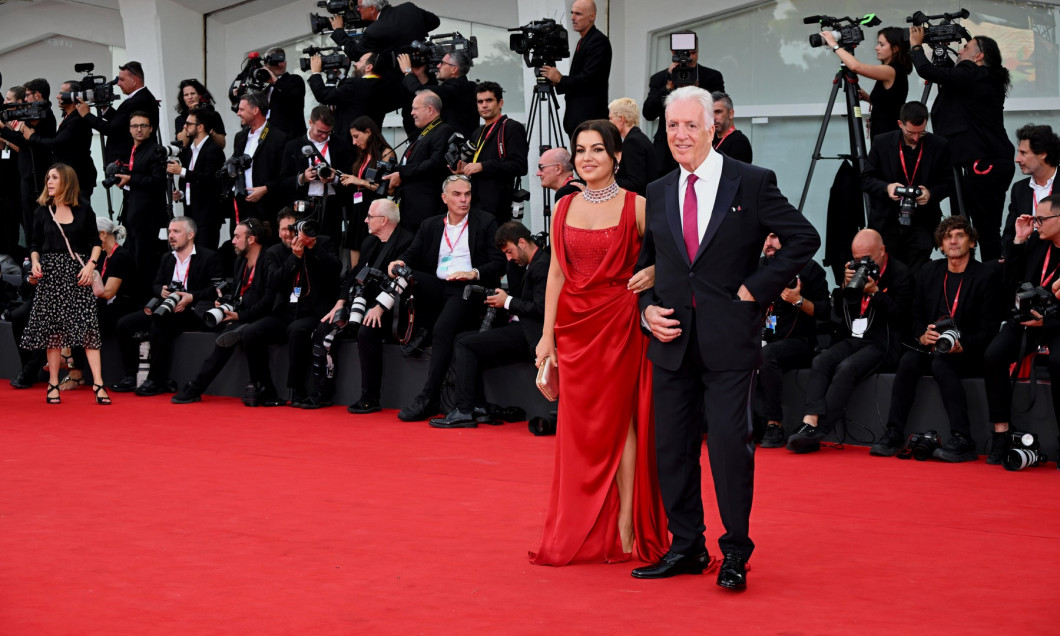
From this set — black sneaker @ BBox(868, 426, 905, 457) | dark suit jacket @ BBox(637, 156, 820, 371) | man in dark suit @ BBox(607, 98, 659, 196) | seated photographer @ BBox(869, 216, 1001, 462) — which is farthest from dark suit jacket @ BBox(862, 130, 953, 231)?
dark suit jacket @ BBox(637, 156, 820, 371)

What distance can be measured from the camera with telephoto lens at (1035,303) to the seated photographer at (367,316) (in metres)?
3.86

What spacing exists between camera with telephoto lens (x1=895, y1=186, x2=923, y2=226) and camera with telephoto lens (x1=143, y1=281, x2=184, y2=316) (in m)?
5.10

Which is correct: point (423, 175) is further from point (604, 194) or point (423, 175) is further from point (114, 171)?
point (604, 194)

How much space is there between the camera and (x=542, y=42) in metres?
8.46

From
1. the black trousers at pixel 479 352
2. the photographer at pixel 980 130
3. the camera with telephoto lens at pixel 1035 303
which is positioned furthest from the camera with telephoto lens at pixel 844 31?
the black trousers at pixel 479 352

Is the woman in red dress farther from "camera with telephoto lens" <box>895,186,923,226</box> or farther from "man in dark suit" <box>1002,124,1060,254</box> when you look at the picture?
"man in dark suit" <box>1002,124,1060,254</box>

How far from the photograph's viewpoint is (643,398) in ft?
13.4

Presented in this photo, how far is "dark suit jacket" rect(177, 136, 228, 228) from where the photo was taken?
9539 millimetres

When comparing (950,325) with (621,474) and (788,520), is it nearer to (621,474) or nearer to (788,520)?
(788,520)

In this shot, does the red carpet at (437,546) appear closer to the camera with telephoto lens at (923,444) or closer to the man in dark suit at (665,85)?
the camera with telephoto lens at (923,444)

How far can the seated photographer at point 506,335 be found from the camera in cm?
737

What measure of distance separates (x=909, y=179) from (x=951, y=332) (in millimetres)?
1240

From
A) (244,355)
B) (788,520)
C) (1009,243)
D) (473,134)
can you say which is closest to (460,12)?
(473,134)

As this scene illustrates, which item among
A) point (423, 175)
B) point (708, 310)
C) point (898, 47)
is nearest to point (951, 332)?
point (898, 47)
